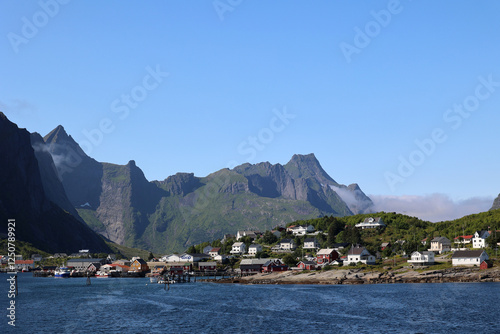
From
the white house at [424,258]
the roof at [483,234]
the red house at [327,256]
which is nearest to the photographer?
the white house at [424,258]

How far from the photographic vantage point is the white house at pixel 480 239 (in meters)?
159

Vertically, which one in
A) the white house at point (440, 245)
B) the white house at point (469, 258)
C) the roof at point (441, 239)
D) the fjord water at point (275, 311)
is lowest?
the fjord water at point (275, 311)

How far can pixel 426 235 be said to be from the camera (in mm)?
192750

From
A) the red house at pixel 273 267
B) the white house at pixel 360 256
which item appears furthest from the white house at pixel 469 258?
the red house at pixel 273 267

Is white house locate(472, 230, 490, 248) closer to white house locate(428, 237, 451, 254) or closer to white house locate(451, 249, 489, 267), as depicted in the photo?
white house locate(428, 237, 451, 254)

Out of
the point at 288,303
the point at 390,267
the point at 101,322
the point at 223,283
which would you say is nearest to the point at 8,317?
the point at 101,322

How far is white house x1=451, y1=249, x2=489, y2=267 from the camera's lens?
140 metres

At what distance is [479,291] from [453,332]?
45.7m

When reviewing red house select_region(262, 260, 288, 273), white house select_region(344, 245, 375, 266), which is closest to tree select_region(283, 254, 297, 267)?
red house select_region(262, 260, 288, 273)

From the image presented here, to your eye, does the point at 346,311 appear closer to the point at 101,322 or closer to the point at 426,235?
the point at 101,322

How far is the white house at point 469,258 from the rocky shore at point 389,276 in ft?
14.7

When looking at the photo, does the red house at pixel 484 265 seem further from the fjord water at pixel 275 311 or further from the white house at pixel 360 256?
the white house at pixel 360 256

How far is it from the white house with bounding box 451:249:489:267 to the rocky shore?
14.7ft

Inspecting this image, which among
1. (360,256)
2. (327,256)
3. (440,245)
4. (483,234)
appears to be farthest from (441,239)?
(327,256)
